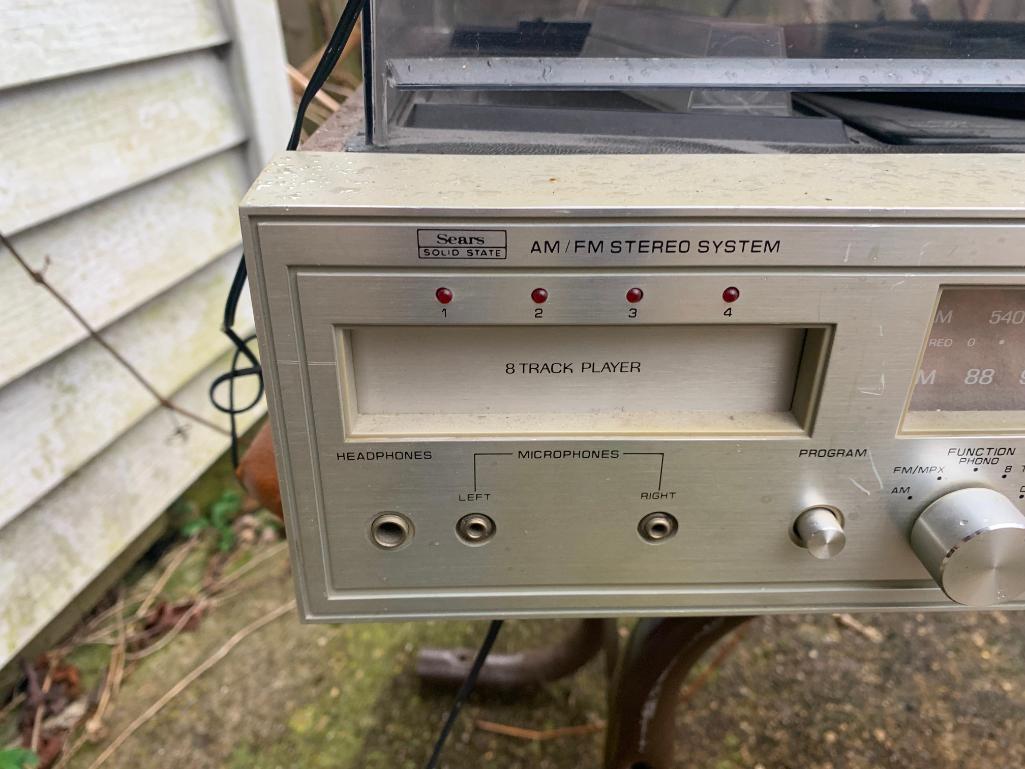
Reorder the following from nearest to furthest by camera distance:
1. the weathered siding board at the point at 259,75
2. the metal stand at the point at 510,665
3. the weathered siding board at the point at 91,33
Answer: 1. the weathered siding board at the point at 91,33
2. the metal stand at the point at 510,665
3. the weathered siding board at the point at 259,75

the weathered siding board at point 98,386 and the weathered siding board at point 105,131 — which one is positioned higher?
the weathered siding board at point 105,131

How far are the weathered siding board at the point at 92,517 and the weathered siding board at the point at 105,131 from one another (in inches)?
16.7

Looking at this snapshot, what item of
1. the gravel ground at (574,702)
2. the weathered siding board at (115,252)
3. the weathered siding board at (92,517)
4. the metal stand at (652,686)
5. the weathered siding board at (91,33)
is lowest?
the gravel ground at (574,702)

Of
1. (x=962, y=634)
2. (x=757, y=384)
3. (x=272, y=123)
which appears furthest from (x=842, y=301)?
(x=272, y=123)

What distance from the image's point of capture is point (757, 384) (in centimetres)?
47

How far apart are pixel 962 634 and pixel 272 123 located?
5.17ft

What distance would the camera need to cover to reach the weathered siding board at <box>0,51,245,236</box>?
0.96 metres

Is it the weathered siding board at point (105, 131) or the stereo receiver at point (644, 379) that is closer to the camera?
the stereo receiver at point (644, 379)

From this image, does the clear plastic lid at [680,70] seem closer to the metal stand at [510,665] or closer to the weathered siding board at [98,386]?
the metal stand at [510,665]

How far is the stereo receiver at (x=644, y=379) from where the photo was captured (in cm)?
40

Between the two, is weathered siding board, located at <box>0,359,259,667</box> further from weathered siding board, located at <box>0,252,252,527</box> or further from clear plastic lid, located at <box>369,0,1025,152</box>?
clear plastic lid, located at <box>369,0,1025,152</box>

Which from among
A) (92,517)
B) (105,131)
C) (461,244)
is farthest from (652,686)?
(105,131)

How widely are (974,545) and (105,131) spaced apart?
123 centimetres

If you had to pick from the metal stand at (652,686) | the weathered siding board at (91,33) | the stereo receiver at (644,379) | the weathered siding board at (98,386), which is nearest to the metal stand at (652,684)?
the metal stand at (652,686)
